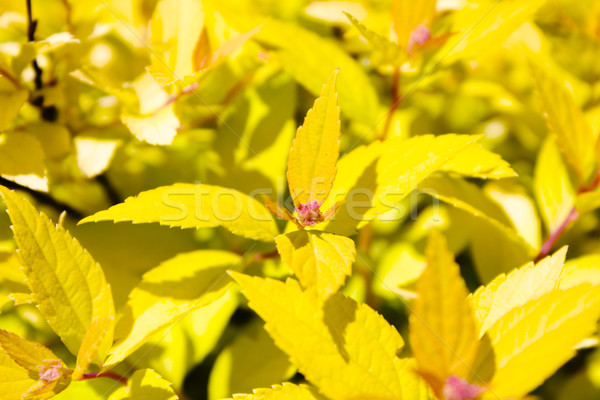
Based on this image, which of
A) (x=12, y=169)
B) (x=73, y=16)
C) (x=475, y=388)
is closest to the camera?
(x=475, y=388)

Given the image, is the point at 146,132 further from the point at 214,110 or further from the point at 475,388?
the point at 475,388

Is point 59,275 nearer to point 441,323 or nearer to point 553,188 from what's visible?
point 441,323

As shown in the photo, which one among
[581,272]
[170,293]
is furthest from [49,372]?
[581,272]

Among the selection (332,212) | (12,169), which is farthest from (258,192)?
(12,169)

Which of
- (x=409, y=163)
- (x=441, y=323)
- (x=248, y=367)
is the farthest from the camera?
(x=248, y=367)

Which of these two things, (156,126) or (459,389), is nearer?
(459,389)
